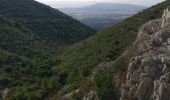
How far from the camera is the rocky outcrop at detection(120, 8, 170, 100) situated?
34.5 meters

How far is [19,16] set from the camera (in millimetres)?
129250

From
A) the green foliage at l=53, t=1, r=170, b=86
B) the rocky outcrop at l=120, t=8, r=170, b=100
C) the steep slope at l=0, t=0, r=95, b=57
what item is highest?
the rocky outcrop at l=120, t=8, r=170, b=100

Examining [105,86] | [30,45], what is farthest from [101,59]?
[30,45]

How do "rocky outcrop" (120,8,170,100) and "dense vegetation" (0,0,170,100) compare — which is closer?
"rocky outcrop" (120,8,170,100)

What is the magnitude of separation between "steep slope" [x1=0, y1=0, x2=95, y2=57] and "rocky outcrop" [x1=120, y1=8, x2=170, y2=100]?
5624cm

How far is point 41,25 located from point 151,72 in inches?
3532

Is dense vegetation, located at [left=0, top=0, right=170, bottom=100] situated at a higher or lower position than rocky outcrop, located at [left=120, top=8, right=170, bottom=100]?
lower

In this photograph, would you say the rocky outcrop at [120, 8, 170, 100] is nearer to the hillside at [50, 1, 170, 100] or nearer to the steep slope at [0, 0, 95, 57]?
the hillside at [50, 1, 170, 100]

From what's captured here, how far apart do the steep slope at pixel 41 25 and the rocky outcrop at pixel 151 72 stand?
56.2 m

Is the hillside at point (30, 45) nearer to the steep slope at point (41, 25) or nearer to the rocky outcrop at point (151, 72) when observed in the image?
the steep slope at point (41, 25)

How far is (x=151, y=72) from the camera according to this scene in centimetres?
3612

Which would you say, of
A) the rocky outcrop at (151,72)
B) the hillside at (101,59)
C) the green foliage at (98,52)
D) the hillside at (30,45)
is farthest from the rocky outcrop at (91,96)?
the hillside at (30,45)

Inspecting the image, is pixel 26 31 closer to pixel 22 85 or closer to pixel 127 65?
pixel 22 85

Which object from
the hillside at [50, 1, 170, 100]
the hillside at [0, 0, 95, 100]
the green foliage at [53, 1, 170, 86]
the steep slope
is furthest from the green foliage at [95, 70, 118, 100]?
the steep slope
